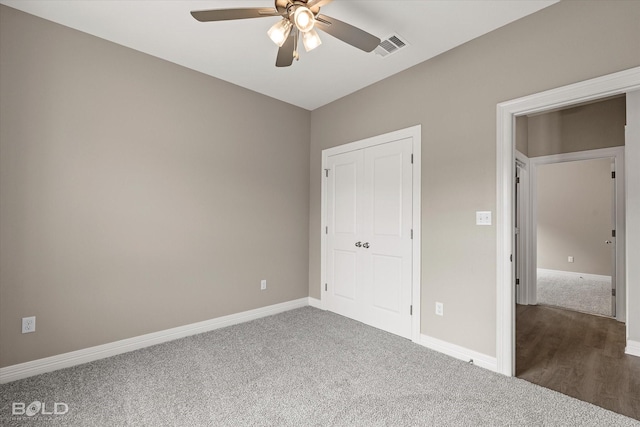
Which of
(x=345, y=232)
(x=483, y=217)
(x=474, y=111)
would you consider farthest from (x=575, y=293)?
(x=474, y=111)

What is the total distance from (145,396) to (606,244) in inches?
301

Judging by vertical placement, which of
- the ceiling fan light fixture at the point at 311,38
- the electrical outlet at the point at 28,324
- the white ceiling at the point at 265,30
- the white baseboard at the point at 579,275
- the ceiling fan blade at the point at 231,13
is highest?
the white ceiling at the point at 265,30

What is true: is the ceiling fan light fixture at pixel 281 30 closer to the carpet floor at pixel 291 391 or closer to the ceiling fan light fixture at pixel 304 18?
the ceiling fan light fixture at pixel 304 18

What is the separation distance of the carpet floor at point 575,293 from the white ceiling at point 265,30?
400 cm

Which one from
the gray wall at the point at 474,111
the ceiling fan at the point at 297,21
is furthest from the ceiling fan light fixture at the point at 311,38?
the gray wall at the point at 474,111

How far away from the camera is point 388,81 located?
11.3 ft

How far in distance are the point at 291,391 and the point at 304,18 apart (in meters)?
2.40

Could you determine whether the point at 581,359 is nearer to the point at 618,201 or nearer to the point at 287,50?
the point at 618,201

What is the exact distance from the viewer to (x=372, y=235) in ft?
11.8

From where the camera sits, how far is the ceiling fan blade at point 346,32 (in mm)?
1884

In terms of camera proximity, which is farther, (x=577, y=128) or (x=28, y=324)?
(x=577, y=128)

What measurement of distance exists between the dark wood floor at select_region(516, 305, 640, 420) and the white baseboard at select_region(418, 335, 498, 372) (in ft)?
0.69

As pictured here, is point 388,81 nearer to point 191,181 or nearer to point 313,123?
point 313,123

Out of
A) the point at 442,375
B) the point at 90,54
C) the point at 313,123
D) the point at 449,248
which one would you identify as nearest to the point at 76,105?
the point at 90,54
